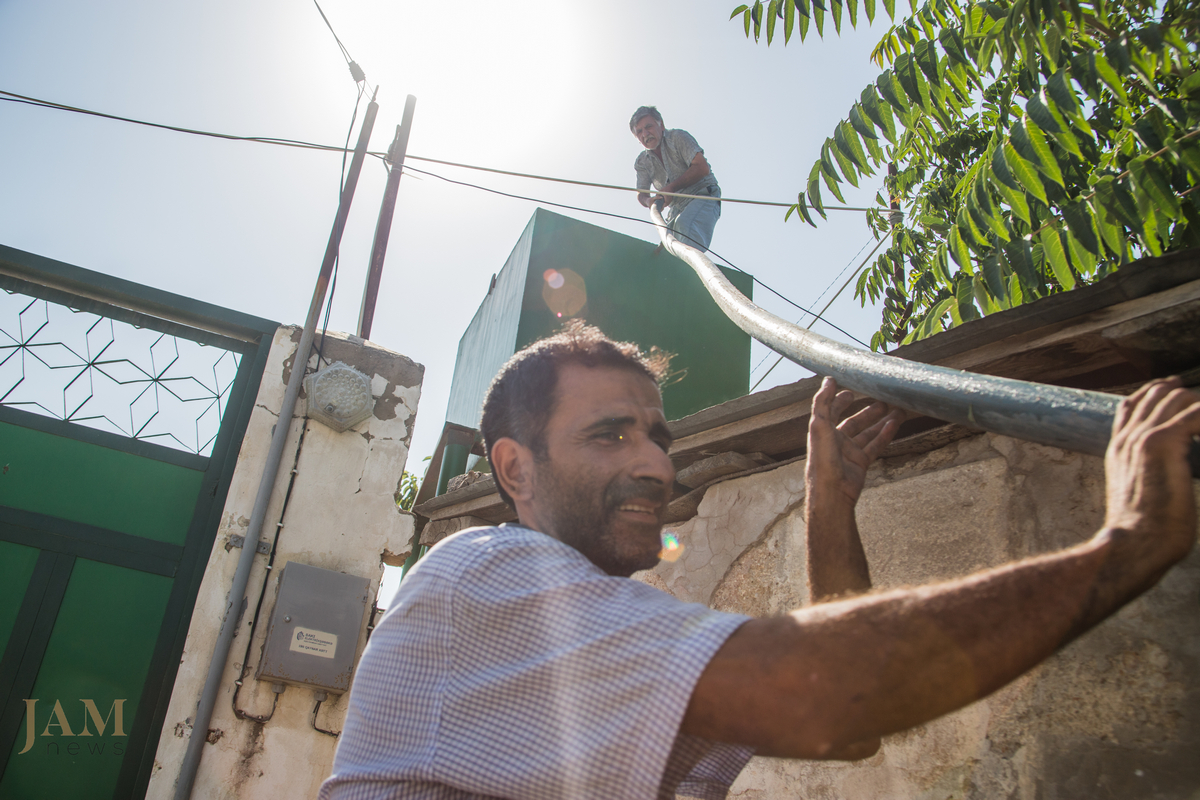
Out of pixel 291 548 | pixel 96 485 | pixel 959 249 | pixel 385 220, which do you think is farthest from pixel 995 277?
pixel 385 220

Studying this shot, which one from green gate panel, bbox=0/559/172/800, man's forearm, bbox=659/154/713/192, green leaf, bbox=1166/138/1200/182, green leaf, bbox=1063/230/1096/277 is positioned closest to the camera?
green leaf, bbox=1166/138/1200/182

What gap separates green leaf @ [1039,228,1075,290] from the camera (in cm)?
235

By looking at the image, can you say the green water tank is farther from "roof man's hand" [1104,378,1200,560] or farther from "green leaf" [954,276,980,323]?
"roof man's hand" [1104,378,1200,560]

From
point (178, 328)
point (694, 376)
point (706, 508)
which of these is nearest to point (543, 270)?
point (694, 376)

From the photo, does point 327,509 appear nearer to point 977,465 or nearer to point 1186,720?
point 977,465

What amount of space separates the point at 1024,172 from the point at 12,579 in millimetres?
4551

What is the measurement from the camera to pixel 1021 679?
1898 millimetres

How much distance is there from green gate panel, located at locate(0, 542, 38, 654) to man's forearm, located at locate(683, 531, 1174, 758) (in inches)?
159

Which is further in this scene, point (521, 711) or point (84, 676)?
point (84, 676)

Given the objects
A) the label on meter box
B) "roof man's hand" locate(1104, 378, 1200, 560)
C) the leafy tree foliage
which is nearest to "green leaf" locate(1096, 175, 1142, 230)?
the leafy tree foliage

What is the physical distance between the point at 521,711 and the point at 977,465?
1606mm

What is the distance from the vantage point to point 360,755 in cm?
127

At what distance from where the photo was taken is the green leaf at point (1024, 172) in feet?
7.52

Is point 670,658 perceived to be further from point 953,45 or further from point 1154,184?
point 953,45
